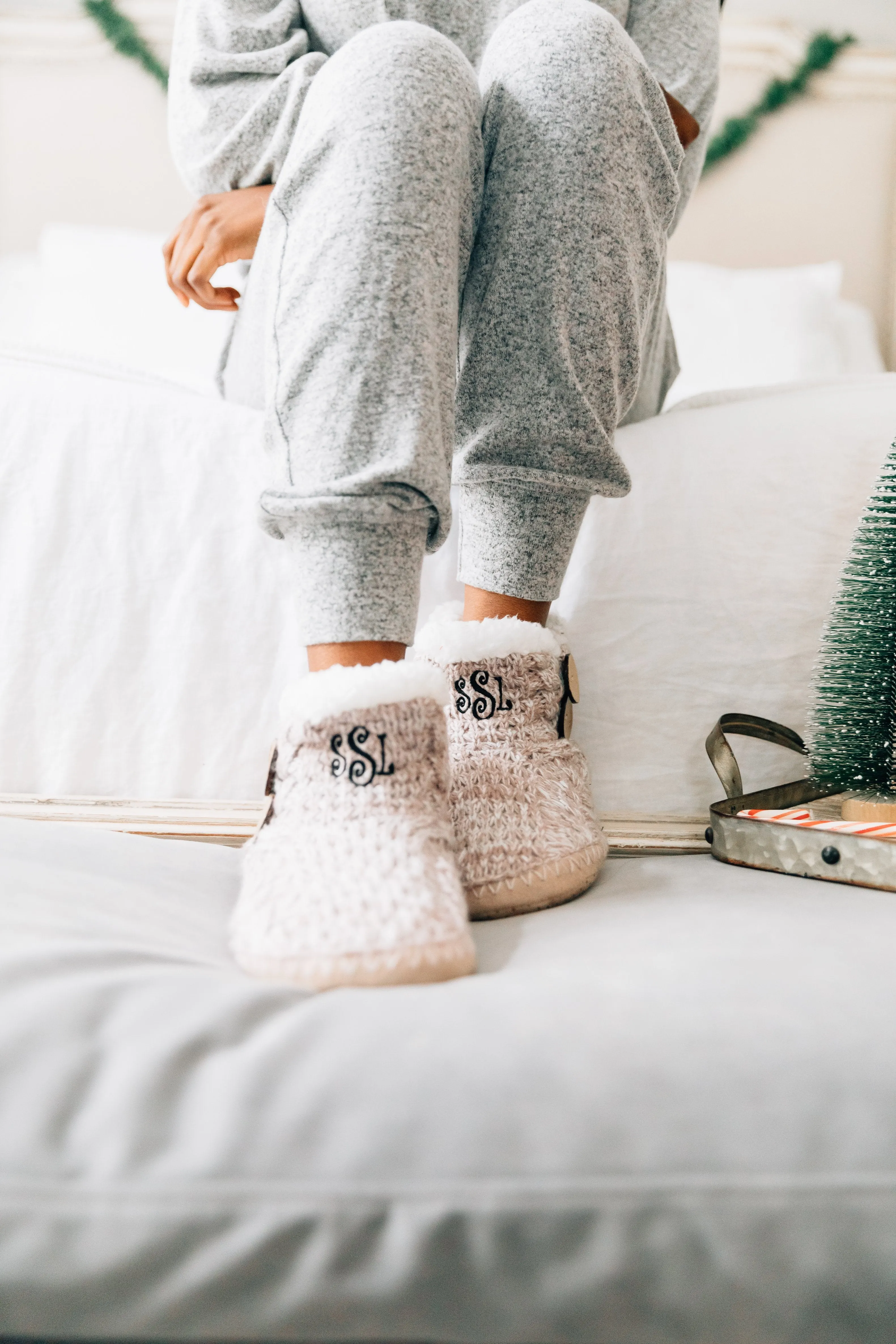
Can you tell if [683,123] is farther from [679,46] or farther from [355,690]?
[355,690]

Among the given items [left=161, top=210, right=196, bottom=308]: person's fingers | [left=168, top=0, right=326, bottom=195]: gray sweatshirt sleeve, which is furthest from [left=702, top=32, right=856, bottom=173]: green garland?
[left=161, top=210, right=196, bottom=308]: person's fingers

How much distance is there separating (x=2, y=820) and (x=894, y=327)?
2.11 metres

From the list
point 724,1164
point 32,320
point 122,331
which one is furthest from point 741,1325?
point 32,320

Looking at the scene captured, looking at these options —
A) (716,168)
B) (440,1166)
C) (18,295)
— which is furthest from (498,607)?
(716,168)

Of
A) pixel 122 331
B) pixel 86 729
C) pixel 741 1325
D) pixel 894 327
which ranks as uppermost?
pixel 894 327

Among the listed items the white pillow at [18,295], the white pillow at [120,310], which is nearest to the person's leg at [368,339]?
the white pillow at [120,310]

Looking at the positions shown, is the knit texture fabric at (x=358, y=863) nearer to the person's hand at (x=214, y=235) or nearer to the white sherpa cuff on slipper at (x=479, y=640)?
the white sherpa cuff on slipper at (x=479, y=640)

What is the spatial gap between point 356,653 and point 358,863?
12cm

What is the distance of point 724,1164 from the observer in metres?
0.27

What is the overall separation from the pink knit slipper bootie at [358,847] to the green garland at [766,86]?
2.03 m

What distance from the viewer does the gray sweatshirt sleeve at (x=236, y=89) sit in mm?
668

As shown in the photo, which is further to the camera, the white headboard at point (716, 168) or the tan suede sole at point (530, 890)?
the white headboard at point (716, 168)

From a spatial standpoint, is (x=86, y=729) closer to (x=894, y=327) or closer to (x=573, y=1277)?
(x=573, y=1277)

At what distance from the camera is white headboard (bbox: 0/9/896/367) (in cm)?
200
